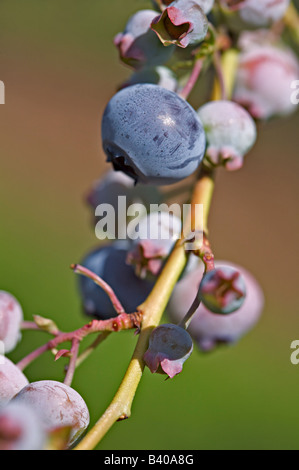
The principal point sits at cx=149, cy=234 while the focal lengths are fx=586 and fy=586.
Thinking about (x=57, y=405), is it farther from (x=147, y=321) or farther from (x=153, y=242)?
(x=153, y=242)

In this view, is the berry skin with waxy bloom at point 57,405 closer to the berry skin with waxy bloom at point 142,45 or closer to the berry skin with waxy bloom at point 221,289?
the berry skin with waxy bloom at point 221,289

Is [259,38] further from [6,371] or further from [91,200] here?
[6,371]

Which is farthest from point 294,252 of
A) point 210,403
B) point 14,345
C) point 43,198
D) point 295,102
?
point 14,345

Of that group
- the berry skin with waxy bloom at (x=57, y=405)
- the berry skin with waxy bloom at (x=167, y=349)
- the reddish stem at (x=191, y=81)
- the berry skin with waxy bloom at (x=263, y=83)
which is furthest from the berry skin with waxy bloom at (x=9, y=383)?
the berry skin with waxy bloom at (x=263, y=83)

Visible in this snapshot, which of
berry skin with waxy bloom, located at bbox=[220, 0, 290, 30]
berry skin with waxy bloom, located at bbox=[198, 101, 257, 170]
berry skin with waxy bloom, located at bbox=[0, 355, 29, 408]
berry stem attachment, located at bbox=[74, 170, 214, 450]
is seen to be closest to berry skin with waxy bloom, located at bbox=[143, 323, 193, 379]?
berry stem attachment, located at bbox=[74, 170, 214, 450]

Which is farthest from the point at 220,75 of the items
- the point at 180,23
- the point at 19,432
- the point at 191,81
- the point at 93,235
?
the point at 93,235
